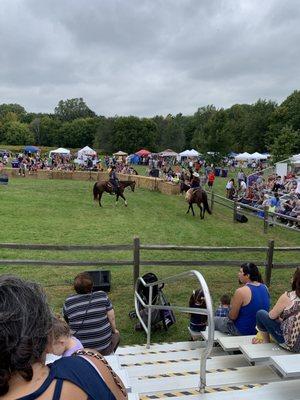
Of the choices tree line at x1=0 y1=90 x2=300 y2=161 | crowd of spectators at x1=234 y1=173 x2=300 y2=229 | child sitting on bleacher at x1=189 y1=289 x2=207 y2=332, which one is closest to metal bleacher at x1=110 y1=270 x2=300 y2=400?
child sitting on bleacher at x1=189 y1=289 x2=207 y2=332

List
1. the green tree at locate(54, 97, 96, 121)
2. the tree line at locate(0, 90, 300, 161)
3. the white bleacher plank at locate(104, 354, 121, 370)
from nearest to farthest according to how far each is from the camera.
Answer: the white bleacher plank at locate(104, 354, 121, 370) → the tree line at locate(0, 90, 300, 161) → the green tree at locate(54, 97, 96, 121)

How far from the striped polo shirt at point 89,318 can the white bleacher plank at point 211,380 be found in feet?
2.42

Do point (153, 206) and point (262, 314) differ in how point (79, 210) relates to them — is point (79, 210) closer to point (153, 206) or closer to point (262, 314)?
point (153, 206)

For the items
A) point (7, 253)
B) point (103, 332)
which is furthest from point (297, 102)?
point (103, 332)

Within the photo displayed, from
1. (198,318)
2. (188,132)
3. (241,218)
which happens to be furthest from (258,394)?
(188,132)

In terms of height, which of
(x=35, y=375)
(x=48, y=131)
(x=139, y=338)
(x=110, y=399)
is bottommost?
(x=139, y=338)

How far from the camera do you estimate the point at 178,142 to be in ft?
243

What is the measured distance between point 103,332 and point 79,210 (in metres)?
13.8

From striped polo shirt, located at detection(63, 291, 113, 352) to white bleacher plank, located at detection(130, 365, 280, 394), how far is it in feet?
2.42

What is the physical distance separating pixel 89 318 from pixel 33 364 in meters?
2.86

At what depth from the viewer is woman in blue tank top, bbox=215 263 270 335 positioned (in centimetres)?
497

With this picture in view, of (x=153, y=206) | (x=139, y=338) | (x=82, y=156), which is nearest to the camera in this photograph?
(x=139, y=338)

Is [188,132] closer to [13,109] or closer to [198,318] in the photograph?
[13,109]

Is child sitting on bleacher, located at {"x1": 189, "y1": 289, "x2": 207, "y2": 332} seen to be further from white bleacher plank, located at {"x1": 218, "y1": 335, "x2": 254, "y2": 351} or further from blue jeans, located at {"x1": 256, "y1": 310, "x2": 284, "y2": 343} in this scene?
blue jeans, located at {"x1": 256, "y1": 310, "x2": 284, "y2": 343}
